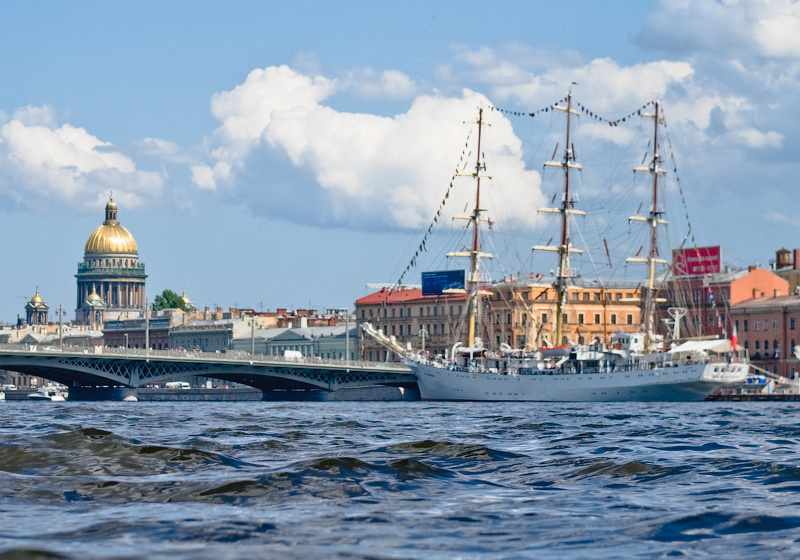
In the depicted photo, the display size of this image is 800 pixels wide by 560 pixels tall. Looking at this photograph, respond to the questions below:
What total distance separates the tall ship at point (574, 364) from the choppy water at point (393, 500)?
59.3 metres

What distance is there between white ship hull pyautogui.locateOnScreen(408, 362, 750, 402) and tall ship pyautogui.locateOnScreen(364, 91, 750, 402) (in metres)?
0.06

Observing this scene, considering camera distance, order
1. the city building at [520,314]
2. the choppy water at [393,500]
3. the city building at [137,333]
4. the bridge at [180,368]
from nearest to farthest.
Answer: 1. the choppy water at [393,500]
2. the bridge at [180,368]
3. the city building at [520,314]
4. the city building at [137,333]

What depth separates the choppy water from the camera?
1158 cm

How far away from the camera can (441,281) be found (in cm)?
11675

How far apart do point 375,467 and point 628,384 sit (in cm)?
6702

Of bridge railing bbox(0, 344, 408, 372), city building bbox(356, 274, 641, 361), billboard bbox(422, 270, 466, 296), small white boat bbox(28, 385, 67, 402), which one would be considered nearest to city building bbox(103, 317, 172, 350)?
small white boat bbox(28, 385, 67, 402)

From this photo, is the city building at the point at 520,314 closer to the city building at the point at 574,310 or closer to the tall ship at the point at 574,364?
the city building at the point at 574,310

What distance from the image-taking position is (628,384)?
8406 centimetres

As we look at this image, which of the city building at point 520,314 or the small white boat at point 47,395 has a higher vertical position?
the city building at point 520,314

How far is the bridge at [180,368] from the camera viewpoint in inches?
3413

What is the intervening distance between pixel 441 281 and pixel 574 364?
30572mm

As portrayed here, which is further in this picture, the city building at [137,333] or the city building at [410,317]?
the city building at [137,333]

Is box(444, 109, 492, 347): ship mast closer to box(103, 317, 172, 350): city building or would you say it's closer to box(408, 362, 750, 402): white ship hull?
box(408, 362, 750, 402): white ship hull

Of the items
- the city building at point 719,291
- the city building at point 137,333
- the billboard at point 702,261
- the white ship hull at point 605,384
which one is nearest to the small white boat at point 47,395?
the city building at point 137,333
